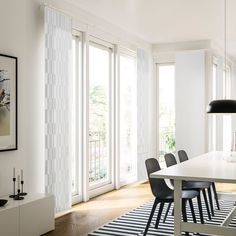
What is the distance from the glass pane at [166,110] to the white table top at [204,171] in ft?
12.2

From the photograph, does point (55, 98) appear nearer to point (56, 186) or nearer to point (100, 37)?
point (56, 186)

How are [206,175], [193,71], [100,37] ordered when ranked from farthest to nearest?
[193,71] → [100,37] → [206,175]

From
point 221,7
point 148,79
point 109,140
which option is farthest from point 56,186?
point 148,79

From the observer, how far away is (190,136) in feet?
26.3

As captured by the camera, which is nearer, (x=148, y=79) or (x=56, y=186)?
(x=56, y=186)

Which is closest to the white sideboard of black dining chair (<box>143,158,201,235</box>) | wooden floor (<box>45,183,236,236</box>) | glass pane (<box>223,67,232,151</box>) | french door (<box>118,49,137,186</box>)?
wooden floor (<box>45,183,236,236</box>)

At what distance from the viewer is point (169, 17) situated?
20.3 feet

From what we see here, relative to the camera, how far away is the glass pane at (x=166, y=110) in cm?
853

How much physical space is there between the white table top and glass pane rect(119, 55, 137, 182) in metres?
2.83

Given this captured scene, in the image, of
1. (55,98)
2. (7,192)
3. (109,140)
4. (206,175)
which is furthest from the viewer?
(109,140)

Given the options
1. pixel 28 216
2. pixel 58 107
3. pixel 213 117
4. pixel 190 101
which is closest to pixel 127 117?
pixel 190 101

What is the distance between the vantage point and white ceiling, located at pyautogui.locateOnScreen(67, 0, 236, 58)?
547 cm

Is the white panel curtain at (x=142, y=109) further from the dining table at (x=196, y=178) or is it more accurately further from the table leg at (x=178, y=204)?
the table leg at (x=178, y=204)

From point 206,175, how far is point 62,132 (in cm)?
220
